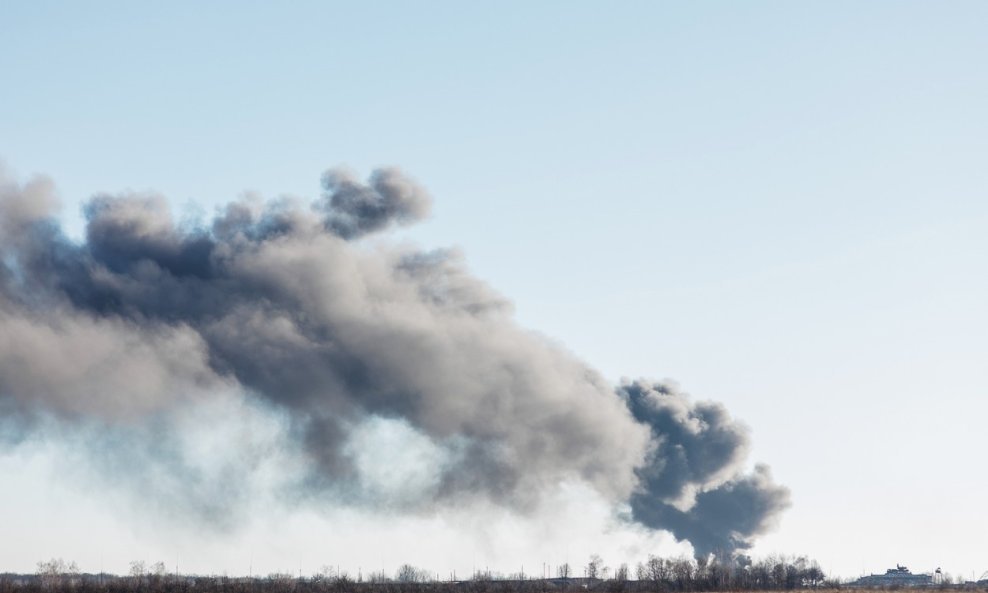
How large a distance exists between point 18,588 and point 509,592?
7224 cm

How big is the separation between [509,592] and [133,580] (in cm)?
5803

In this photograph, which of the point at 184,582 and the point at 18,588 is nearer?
the point at 18,588

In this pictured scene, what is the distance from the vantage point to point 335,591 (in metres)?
196

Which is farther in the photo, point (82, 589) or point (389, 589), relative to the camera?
point (389, 589)

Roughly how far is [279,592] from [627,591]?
53768 millimetres

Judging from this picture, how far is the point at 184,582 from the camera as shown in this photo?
192 metres

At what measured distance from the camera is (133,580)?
19588 centimetres

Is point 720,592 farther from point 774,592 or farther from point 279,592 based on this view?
point 279,592

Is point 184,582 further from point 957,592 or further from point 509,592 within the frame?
point 957,592

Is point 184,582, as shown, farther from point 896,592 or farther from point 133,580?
point 896,592

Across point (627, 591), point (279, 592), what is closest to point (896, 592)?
point (627, 591)

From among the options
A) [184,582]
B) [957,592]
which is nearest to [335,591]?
[184,582]

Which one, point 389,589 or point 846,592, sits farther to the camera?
point 389,589

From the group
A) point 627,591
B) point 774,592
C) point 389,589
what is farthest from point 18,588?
point 774,592
